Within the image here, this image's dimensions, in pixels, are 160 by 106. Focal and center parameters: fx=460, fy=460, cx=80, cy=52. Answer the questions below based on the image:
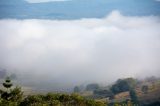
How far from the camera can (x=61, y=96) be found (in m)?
92.6

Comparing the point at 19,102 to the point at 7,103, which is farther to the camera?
the point at 19,102

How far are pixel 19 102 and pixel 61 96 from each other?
29.0ft

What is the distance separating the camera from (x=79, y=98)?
9200 centimetres

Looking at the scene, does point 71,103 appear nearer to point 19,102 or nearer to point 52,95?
point 52,95

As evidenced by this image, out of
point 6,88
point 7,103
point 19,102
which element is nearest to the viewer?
point 7,103

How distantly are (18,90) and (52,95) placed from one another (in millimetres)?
7289

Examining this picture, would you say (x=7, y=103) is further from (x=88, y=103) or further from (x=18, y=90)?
(x=88, y=103)

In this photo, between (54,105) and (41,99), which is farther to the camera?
(41,99)

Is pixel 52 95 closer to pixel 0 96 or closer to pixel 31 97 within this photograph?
pixel 31 97

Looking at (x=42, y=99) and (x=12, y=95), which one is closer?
(x=12, y=95)

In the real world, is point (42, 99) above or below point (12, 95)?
below

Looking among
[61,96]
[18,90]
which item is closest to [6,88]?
[18,90]

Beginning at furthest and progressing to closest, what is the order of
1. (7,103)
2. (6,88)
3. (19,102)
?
(6,88) → (19,102) → (7,103)

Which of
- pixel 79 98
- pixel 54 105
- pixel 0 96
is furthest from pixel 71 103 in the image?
pixel 0 96
